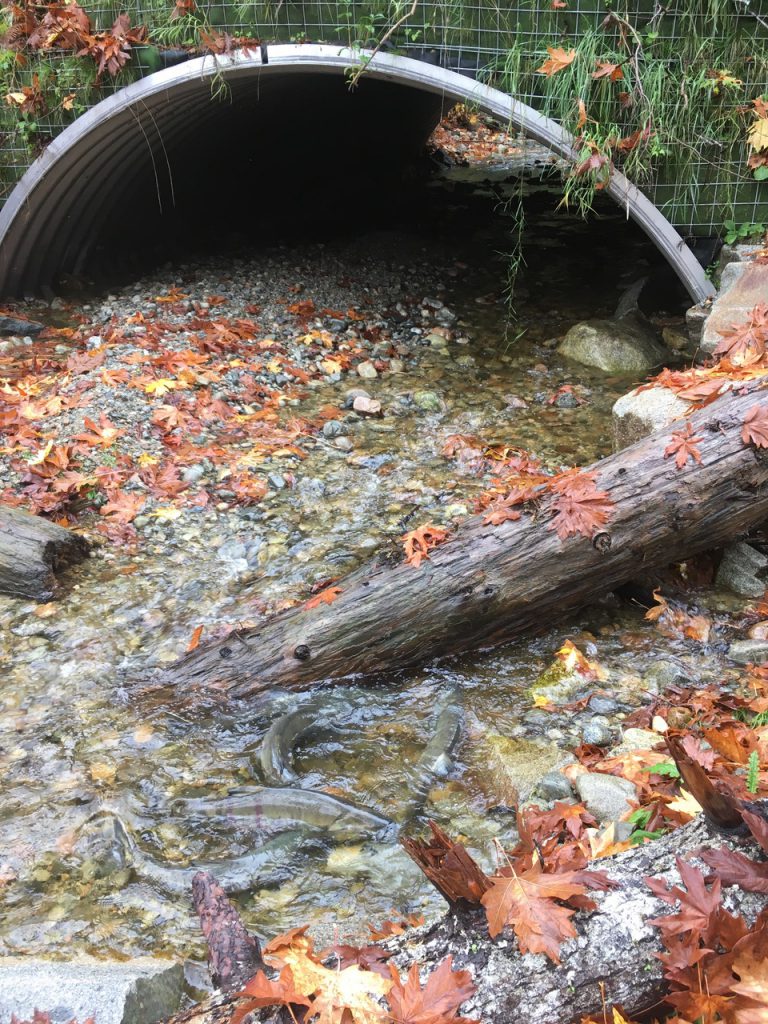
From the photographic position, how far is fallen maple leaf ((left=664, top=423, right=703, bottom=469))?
3934mm

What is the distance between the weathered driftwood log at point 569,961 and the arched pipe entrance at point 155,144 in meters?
5.27

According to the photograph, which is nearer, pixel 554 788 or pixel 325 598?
pixel 554 788

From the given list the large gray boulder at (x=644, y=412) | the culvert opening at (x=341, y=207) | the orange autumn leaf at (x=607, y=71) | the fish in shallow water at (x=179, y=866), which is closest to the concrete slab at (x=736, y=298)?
the large gray boulder at (x=644, y=412)

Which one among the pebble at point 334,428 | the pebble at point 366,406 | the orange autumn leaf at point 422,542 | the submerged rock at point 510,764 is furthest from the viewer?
the pebble at point 366,406

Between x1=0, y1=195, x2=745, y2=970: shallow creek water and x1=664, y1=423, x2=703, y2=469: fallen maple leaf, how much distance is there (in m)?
0.92

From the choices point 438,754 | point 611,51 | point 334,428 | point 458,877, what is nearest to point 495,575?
point 438,754

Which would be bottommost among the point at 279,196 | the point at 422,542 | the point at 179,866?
the point at 179,866

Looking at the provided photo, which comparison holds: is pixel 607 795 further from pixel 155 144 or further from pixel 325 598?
pixel 155 144

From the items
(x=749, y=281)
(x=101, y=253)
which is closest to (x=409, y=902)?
(x=749, y=281)

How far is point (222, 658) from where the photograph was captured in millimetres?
3994

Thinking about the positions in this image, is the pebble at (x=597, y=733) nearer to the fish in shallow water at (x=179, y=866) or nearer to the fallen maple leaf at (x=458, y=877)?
the fish in shallow water at (x=179, y=866)

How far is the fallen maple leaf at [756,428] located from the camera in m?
3.87

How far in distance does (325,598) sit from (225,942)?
7.08 ft

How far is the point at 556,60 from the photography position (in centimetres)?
570
